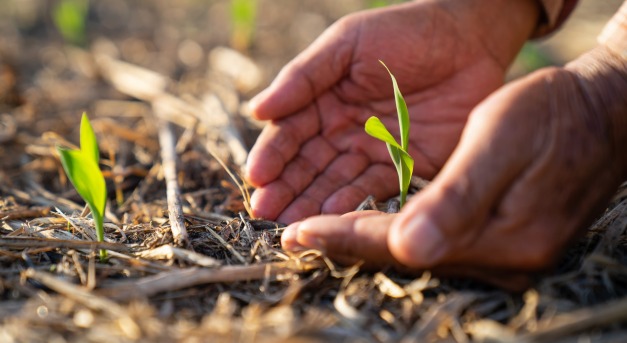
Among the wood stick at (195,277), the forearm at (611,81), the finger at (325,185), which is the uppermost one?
the forearm at (611,81)

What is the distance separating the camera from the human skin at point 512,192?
1.18 metres

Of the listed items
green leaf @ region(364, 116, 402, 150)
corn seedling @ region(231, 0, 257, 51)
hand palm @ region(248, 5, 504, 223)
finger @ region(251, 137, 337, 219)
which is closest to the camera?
green leaf @ region(364, 116, 402, 150)

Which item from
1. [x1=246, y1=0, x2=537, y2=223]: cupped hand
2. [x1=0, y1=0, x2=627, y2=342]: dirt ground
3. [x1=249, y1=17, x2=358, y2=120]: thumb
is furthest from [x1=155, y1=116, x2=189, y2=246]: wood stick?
[x1=249, y1=17, x2=358, y2=120]: thumb

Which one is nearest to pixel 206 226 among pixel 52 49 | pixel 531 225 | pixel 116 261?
pixel 116 261

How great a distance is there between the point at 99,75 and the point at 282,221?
2.28 m

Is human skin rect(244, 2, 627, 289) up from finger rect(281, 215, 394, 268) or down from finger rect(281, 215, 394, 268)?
up

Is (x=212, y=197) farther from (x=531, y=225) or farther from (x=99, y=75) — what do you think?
(x=99, y=75)

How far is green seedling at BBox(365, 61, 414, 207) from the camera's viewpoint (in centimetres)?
142

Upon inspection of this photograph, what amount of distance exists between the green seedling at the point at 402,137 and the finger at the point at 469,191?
236mm

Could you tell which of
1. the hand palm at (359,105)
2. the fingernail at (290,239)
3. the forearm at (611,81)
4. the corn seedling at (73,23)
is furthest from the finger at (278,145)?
the corn seedling at (73,23)

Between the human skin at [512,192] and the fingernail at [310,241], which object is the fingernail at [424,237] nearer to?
the human skin at [512,192]

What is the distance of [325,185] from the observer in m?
1.99

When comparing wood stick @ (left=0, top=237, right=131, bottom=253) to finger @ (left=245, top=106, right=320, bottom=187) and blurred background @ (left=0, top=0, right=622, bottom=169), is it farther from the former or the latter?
blurred background @ (left=0, top=0, right=622, bottom=169)

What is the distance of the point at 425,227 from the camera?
1168 millimetres
